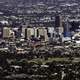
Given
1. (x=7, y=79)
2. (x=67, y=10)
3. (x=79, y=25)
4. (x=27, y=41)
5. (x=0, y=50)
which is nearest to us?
(x=7, y=79)

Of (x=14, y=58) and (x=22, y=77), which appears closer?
(x=22, y=77)

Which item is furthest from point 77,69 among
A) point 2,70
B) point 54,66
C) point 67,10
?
point 67,10

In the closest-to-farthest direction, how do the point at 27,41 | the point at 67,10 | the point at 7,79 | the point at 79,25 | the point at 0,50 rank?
the point at 7,79
the point at 0,50
the point at 27,41
the point at 79,25
the point at 67,10

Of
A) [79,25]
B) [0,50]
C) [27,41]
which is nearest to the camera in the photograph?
[0,50]

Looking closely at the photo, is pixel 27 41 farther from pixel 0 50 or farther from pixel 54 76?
pixel 54 76

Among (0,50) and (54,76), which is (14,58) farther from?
(54,76)

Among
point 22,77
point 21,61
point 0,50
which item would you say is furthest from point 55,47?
point 22,77

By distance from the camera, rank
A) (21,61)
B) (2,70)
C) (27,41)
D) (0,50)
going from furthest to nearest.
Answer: (27,41) < (0,50) < (21,61) < (2,70)

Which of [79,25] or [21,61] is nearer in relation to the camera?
[21,61]
